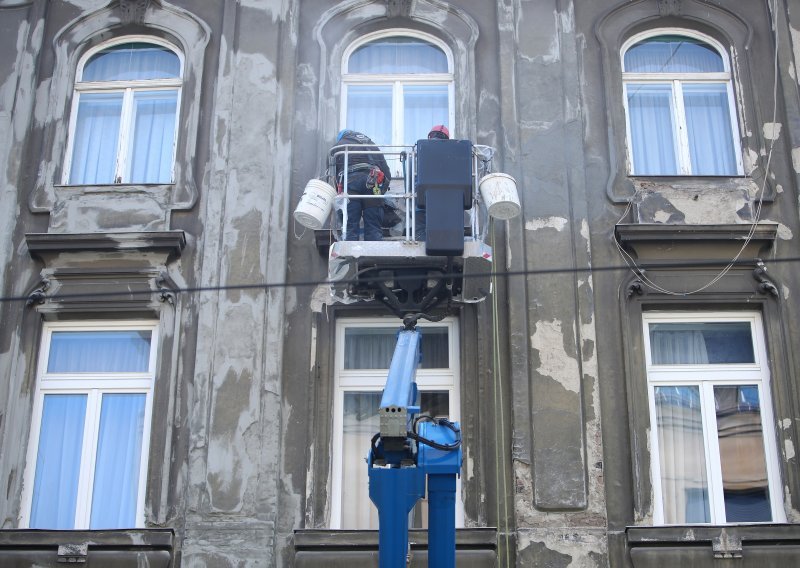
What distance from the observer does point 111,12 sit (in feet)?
46.4

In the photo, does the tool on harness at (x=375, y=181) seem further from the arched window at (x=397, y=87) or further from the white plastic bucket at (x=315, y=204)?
the arched window at (x=397, y=87)

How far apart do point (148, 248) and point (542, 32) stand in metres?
5.32

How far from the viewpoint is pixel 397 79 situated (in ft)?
45.5

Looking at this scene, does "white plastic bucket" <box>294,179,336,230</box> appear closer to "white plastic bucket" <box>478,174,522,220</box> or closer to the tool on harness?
the tool on harness

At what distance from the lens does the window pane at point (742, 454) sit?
11.5m

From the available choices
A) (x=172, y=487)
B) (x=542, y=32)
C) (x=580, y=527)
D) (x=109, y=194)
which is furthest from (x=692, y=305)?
(x=109, y=194)

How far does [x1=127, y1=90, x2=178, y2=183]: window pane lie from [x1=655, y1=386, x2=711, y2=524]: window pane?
635 centimetres

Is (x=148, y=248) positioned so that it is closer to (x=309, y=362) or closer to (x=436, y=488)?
(x=309, y=362)

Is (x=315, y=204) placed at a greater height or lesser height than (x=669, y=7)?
lesser

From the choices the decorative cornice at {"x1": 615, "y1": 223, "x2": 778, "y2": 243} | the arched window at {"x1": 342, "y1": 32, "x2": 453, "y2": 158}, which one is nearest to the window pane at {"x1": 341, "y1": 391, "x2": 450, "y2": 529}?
the decorative cornice at {"x1": 615, "y1": 223, "x2": 778, "y2": 243}

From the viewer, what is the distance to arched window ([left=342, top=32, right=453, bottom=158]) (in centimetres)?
1362

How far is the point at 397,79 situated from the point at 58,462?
6048 mm

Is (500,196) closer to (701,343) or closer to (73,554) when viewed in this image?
(701,343)

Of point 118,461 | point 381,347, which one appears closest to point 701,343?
point 381,347
